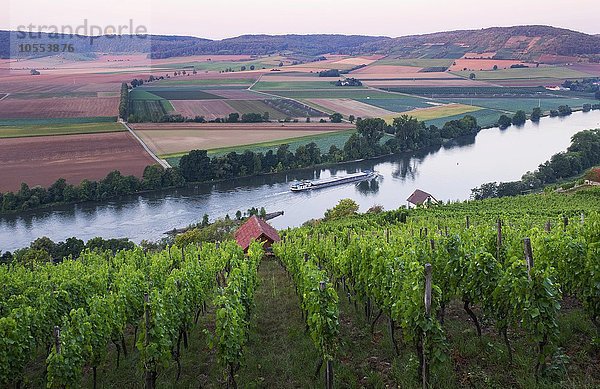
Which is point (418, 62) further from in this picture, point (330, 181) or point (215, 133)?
point (330, 181)

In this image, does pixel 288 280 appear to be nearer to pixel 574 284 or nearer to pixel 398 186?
pixel 574 284

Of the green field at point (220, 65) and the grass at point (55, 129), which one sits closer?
the grass at point (55, 129)

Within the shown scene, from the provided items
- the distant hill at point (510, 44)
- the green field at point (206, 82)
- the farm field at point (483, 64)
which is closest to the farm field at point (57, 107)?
the green field at point (206, 82)

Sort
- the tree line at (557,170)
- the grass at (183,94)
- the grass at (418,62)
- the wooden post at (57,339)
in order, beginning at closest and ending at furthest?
the wooden post at (57,339) < the tree line at (557,170) < the grass at (183,94) < the grass at (418,62)

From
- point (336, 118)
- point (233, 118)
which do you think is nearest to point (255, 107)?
point (233, 118)

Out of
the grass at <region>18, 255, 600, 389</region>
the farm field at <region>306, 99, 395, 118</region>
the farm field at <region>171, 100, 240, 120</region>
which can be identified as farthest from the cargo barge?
the grass at <region>18, 255, 600, 389</region>

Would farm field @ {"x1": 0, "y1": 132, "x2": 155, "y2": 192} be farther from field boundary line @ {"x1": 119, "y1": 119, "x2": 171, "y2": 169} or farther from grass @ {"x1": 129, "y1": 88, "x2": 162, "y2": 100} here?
grass @ {"x1": 129, "y1": 88, "x2": 162, "y2": 100}

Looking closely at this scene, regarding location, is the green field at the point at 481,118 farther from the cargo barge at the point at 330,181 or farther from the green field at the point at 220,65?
the green field at the point at 220,65
